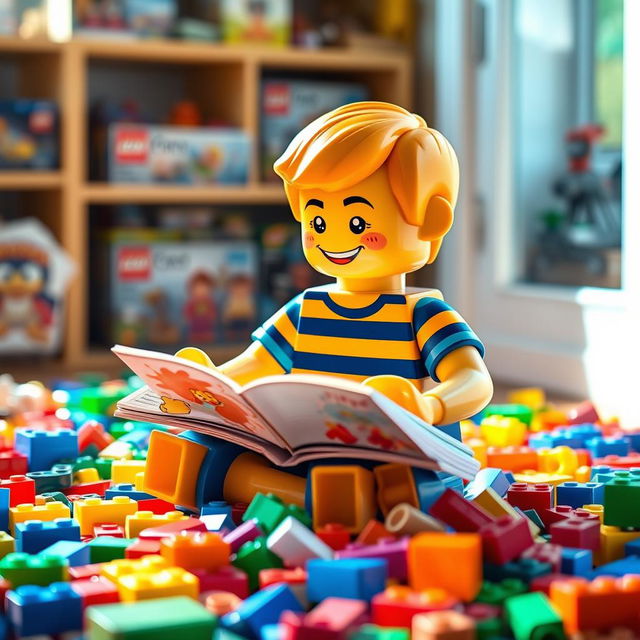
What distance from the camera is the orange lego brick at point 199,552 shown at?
790 millimetres

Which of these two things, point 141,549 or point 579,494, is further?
point 579,494

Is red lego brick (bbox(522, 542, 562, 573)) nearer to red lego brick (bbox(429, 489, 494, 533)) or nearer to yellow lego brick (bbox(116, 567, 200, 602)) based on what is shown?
red lego brick (bbox(429, 489, 494, 533))

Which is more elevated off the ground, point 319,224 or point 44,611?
→ point 319,224

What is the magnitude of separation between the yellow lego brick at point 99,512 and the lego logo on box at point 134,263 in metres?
1.28

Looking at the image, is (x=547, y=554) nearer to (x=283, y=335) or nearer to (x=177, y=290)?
(x=283, y=335)

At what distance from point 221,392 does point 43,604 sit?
229mm

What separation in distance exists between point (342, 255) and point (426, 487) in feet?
0.77

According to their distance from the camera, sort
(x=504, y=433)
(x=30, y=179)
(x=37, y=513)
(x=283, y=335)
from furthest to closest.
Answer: (x=30, y=179) < (x=504, y=433) < (x=283, y=335) < (x=37, y=513)

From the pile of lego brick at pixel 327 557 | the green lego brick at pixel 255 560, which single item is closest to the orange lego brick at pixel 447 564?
the pile of lego brick at pixel 327 557

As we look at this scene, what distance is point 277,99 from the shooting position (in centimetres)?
231

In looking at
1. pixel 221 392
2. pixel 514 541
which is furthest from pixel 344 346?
pixel 514 541

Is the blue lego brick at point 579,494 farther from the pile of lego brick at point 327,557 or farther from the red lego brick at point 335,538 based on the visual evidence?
the red lego brick at point 335,538

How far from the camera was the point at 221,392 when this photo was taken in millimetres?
872

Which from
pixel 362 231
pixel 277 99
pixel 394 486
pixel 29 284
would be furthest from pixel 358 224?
pixel 277 99
